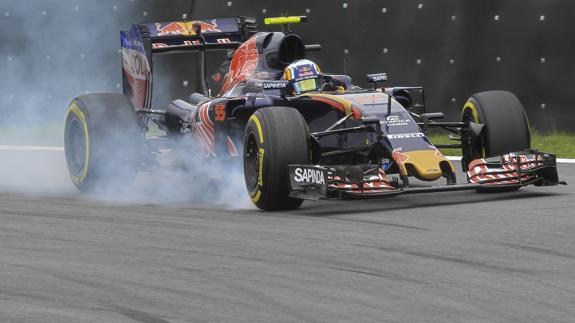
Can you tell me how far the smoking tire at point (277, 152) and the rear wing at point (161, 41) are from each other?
2617 millimetres

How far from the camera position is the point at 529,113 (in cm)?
1318

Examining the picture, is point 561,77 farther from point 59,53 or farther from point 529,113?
point 59,53

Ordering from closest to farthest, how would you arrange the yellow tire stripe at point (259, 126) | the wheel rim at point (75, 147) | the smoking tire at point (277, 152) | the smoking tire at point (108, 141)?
the smoking tire at point (277, 152)
the yellow tire stripe at point (259, 126)
the smoking tire at point (108, 141)
the wheel rim at point (75, 147)

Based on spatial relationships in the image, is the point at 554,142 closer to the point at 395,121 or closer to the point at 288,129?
the point at 395,121

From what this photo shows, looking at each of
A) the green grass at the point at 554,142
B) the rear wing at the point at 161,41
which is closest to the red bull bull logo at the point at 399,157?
the rear wing at the point at 161,41

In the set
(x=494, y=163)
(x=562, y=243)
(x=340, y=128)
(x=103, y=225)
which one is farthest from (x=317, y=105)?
(x=562, y=243)

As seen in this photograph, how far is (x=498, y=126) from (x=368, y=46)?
4.61 meters

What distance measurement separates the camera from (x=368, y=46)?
14.3 meters

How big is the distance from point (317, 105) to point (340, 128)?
11.4 inches

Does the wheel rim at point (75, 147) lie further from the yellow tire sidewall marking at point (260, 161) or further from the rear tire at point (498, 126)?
the rear tire at point (498, 126)

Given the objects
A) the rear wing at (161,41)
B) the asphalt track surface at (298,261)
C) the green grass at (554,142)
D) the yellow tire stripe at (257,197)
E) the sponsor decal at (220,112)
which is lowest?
the asphalt track surface at (298,261)

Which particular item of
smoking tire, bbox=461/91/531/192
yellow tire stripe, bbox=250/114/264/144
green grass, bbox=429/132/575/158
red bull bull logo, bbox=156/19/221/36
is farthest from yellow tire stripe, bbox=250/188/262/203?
green grass, bbox=429/132/575/158

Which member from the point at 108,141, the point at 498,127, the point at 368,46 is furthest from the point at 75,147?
the point at 368,46

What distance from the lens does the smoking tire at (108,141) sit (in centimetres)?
1098
